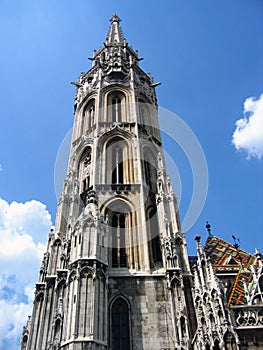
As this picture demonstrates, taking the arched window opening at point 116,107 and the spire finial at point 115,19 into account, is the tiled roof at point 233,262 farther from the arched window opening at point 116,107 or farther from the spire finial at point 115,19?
the spire finial at point 115,19

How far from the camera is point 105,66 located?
36.8 m

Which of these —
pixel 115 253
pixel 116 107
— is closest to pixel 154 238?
pixel 115 253

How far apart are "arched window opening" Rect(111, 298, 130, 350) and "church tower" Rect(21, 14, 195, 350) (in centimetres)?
5

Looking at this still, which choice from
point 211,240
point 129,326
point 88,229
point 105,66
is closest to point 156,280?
point 129,326

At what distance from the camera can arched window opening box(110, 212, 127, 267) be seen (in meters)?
20.6

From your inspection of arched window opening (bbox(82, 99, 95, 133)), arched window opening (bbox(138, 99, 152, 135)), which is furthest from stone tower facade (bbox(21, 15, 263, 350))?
arched window opening (bbox(82, 99, 95, 133))

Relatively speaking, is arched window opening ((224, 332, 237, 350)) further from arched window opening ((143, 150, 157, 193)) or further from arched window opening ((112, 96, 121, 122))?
arched window opening ((112, 96, 121, 122))

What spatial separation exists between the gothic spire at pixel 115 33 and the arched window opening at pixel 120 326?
3329cm

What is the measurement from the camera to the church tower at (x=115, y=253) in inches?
656

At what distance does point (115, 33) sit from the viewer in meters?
47.7

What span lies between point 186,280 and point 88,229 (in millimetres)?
6130

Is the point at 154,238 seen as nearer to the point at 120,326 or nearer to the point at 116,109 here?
the point at 120,326

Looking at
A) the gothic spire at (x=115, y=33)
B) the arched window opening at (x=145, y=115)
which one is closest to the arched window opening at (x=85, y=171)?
the arched window opening at (x=145, y=115)

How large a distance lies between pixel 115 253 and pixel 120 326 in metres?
4.54
